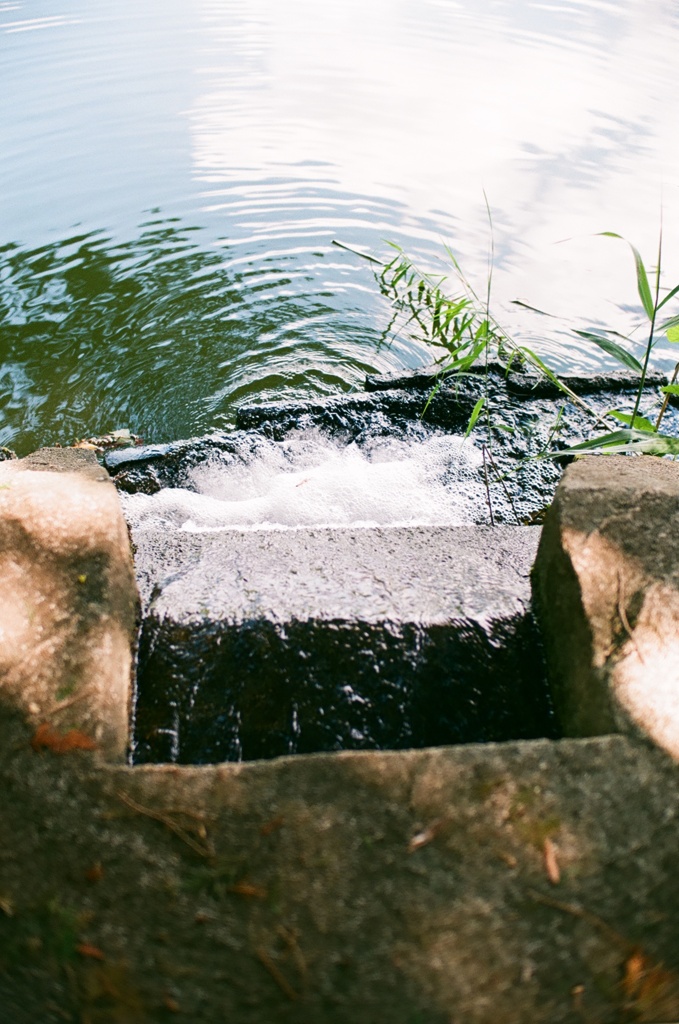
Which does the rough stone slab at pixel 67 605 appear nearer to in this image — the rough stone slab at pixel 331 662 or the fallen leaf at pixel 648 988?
the rough stone slab at pixel 331 662

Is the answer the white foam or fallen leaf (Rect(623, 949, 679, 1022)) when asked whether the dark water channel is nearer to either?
the white foam

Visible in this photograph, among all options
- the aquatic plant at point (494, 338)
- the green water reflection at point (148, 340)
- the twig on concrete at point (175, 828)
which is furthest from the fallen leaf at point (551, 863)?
the green water reflection at point (148, 340)

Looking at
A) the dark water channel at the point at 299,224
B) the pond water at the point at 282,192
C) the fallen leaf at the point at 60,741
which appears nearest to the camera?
the fallen leaf at the point at 60,741

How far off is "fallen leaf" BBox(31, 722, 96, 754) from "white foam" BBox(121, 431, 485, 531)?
1.52m

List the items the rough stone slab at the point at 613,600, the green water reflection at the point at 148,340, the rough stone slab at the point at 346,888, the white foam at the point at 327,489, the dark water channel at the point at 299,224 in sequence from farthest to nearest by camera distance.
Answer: the green water reflection at the point at 148,340
the dark water channel at the point at 299,224
the white foam at the point at 327,489
the rough stone slab at the point at 613,600
the rough stone slab at the point at 346,888

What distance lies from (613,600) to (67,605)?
4.56 feet

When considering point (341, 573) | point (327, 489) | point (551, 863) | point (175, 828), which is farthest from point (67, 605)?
point (327, 489)

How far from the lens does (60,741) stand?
166 cm

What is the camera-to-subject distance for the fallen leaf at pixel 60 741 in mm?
1648

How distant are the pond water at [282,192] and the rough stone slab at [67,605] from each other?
2267 mm

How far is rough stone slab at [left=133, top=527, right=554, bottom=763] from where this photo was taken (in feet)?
6.58

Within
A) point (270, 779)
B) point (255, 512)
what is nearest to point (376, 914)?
point (270, 779)

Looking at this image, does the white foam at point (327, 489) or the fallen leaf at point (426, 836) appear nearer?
the fallen leaf at point (426, 836)

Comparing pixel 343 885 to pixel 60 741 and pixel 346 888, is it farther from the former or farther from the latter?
pixel 60 741
